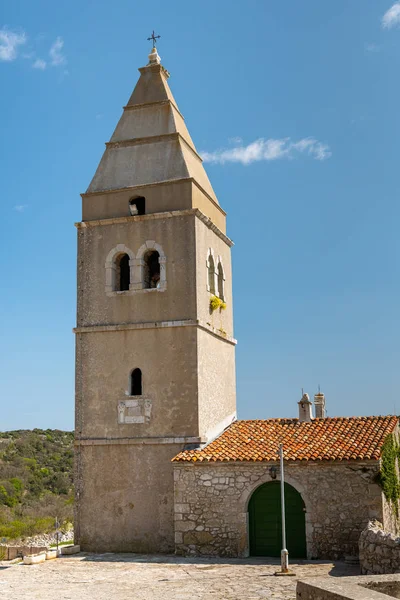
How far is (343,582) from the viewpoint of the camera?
991 cm

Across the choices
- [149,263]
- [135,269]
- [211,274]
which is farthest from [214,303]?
[135,269]

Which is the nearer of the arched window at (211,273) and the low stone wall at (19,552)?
the low stone wall at (19,552)

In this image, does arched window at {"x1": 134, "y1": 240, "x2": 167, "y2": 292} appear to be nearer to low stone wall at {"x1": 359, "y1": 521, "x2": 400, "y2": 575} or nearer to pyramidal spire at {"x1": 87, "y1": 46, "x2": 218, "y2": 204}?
pyramidal spire at {"x1": 87, "y1": 46, "x2": 218, "y2": 204}

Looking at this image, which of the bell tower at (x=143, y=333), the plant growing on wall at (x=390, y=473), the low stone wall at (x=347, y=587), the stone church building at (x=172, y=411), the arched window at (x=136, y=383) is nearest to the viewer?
the low stone wall at (x=347, y=587)

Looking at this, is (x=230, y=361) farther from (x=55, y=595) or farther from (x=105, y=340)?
(x=55, y=595)

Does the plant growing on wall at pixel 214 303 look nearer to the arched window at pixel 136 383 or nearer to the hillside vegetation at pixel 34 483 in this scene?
the arched window at pixel 136 383

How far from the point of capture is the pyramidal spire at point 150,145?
69.8ft

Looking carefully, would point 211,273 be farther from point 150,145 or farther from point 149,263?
point 150,145

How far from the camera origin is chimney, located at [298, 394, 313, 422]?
68.5ft

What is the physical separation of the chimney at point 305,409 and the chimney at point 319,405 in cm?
175

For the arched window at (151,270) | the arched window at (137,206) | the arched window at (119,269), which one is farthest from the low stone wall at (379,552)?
the arched window at (137,206)

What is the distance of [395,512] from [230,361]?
696 centimetres

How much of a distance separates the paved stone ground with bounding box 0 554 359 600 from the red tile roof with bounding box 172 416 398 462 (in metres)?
2.50

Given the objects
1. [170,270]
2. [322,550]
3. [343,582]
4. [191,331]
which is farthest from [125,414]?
[343,582]
